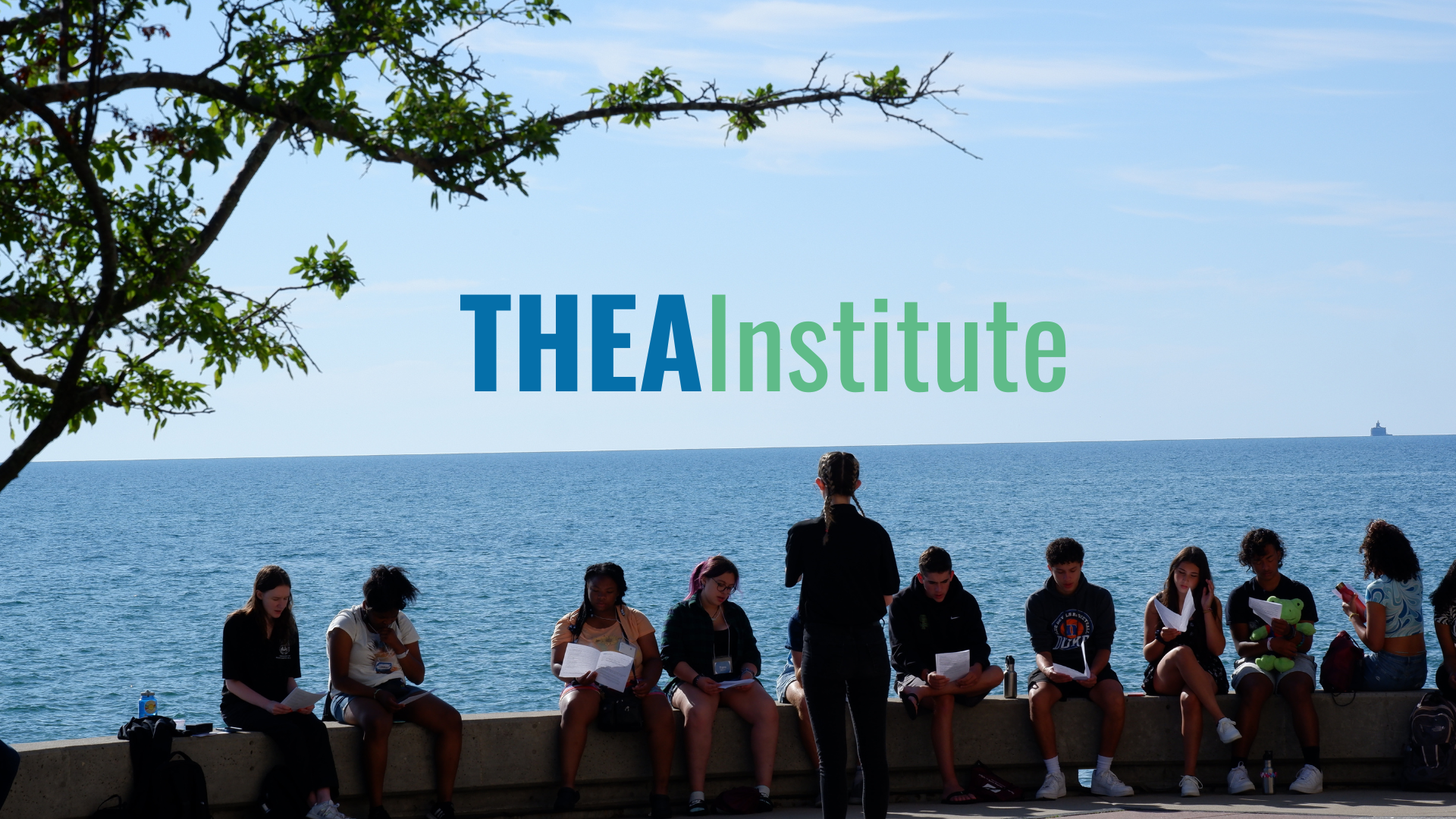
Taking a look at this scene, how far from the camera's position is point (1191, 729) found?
7.69m

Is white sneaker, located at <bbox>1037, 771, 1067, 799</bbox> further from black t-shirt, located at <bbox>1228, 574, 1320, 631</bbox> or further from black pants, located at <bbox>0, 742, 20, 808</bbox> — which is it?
black pants, located at <bbox>0, 742, 20, 808</bbox>

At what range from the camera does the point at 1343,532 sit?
58219 mm

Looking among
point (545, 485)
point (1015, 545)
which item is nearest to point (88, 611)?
point (1015, 545)

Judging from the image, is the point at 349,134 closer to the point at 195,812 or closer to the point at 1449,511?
the point at 195,812

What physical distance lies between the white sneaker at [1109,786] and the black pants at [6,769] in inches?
212

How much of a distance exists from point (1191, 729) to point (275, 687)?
4948 millimetres

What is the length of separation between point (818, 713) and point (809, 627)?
380mm

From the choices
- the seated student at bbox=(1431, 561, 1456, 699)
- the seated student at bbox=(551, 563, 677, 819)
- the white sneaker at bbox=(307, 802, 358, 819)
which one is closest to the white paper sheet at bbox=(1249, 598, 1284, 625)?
the seated student at bbox=(1431, 561, 1456, 699)

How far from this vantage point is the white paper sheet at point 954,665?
7586 millimetres

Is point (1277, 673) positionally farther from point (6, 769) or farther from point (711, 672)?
point (6, 769)

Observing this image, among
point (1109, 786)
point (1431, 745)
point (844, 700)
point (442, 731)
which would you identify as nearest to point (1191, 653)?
point (1109, 786)

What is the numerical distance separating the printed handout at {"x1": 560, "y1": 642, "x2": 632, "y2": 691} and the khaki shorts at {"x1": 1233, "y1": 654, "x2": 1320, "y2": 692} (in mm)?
3482

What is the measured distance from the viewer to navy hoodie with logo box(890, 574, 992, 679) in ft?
25.4

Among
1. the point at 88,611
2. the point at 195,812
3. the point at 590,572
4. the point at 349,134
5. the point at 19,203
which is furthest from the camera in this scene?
the point at 88,611
